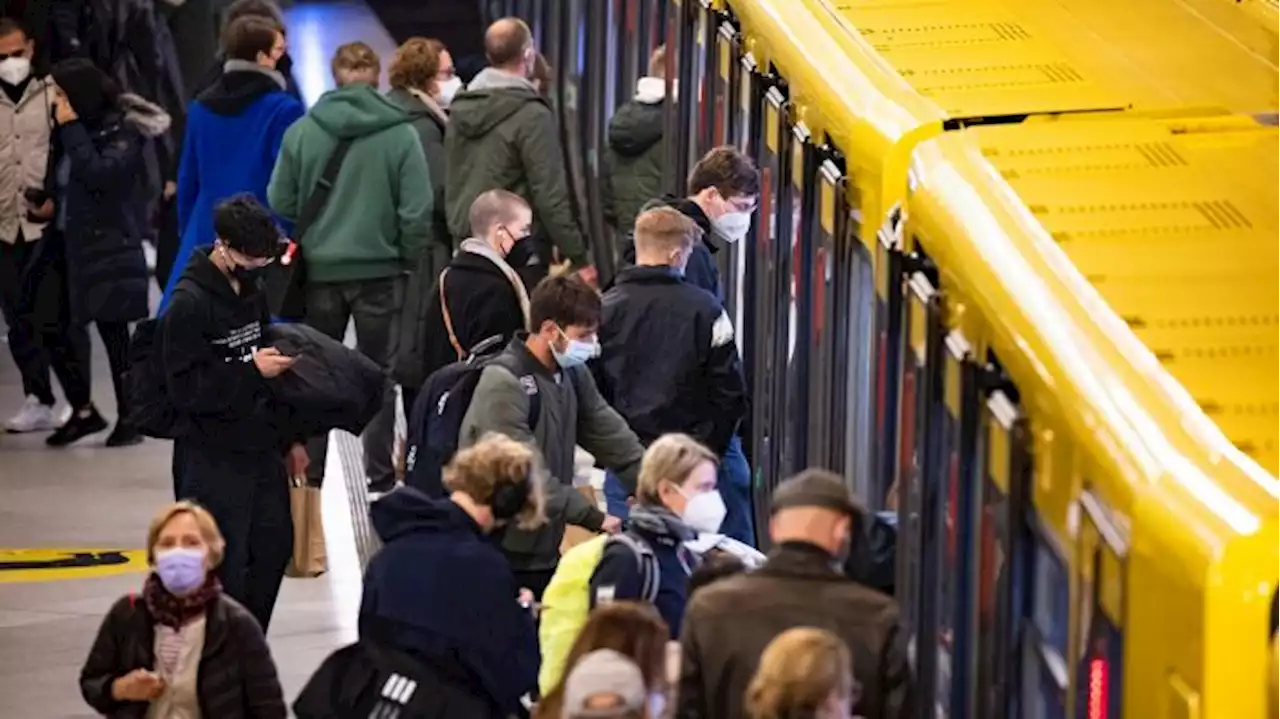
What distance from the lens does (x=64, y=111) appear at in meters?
15.5

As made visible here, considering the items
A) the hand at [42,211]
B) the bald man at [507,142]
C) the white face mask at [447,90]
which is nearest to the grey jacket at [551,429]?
the bald man at [507,142]

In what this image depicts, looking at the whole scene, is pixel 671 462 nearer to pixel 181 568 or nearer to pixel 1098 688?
pixel 181 568

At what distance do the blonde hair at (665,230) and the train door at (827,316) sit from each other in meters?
0.53

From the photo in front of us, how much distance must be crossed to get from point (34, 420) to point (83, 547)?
103 inches

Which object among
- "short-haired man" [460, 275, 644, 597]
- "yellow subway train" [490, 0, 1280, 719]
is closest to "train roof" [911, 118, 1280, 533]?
"yellow subway train" [490, 0, 1280, 719]

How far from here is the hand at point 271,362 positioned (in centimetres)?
1092

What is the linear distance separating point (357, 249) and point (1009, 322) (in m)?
6.86

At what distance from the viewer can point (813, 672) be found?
6.46m

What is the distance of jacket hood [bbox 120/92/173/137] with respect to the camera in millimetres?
15633

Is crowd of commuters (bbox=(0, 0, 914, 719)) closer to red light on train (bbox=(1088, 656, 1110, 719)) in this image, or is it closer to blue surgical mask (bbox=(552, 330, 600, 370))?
blue surgical mask (bbox=(552, 330, 600, 370))

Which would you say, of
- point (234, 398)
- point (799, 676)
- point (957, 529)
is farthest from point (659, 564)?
point (234, 398)

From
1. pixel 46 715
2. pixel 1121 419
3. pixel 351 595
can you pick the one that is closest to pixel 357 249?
pixel 351 595

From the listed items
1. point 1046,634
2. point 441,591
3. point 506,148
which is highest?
point 1046,634

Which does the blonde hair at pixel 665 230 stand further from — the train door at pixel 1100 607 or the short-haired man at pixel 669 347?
the train door at pixel 1100 607
